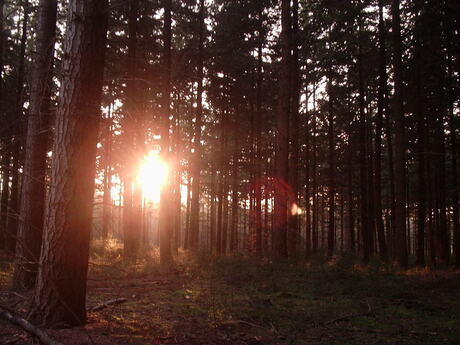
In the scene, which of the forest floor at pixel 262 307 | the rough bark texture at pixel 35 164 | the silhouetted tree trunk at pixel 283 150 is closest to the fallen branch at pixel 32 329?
the forest floor at pixel 262 307

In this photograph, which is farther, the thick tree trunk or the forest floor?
the forest floor

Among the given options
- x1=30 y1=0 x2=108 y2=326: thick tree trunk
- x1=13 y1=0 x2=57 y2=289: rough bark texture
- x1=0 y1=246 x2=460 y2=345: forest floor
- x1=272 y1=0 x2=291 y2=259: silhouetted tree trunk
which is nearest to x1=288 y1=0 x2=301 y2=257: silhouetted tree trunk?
x1=272 y1=0 x2=291 y2=259: silhouetted tree trunk

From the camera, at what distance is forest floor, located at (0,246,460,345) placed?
5.30 m

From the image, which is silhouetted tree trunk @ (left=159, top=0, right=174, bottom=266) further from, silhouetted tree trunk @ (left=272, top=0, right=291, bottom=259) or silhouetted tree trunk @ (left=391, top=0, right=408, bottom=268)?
silhouetted tree trunk @ (left=391, top=0, right=408, bottom=268)

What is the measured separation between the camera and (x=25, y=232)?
7.47 meters

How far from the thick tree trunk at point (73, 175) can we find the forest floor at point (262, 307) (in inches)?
A: 15.1

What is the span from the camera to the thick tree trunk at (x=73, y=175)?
4.82m

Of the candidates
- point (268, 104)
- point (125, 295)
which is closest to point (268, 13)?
point (268, 104)

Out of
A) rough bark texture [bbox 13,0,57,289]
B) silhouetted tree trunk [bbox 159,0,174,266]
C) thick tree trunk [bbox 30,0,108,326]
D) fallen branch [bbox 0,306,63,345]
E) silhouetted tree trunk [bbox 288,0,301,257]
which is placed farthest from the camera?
silhouetted tree trunk [bbox 288,0,301,257]

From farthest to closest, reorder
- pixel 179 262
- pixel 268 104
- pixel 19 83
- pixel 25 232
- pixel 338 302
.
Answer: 1. pixel 268 104
2. pixel 19 83
3. pixel 179 262
4. pixel 338 302
5. pixel 25 232

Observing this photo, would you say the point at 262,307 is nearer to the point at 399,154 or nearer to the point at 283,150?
the point at 283,150

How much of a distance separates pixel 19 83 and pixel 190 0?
9.00 metres

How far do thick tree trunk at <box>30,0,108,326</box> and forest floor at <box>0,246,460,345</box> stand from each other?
383mm

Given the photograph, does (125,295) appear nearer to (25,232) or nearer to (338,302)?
(25,232)
